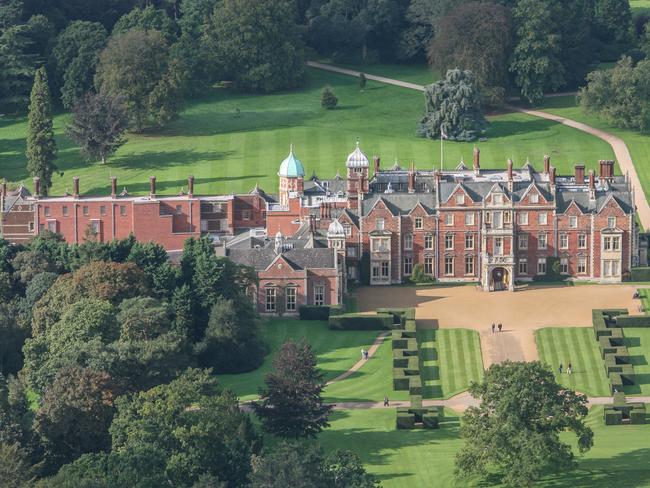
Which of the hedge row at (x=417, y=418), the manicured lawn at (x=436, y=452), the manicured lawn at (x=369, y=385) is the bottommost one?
the manicured lawn at (x=436, y=452)

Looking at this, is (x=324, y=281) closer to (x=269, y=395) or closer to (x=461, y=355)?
(x=461, y=355)

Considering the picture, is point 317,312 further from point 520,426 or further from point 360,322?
point 520,426

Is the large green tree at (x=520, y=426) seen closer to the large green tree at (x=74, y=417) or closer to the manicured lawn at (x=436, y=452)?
the manicured lawn at (x=436, y=452)

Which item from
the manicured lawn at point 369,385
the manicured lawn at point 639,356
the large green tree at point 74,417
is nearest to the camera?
the large green tree at point 74,417

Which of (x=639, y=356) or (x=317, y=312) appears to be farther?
(x=317, y=312)

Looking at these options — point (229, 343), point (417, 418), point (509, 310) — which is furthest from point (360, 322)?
point (417, 418)

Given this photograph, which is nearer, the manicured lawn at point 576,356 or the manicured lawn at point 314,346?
the manicured lawn at point 576,356

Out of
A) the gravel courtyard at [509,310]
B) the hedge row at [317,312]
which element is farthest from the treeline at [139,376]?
the gravel courtyard at [509,310]

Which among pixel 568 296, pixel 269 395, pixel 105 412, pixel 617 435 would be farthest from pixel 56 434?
pixel 568 296
